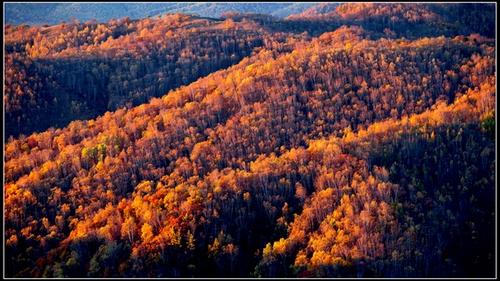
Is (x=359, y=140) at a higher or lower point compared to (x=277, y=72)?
lower

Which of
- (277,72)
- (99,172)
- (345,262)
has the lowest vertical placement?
(345,262)

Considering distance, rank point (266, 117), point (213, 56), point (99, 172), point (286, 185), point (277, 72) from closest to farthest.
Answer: point (286, 185)
point (99, 172)
point (266, 117)
point (277, 72)
point (213, 56)

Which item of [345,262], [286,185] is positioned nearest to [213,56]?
[286,185]

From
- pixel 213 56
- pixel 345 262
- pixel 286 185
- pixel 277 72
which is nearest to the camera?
pixel 345 262

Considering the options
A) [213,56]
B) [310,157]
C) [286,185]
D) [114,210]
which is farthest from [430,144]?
[213,56]

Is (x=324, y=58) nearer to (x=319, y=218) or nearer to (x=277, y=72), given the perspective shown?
(x=277, y=72)

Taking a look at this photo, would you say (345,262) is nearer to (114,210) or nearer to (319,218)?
(319,218)

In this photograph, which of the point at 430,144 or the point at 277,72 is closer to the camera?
the point at 430,144
